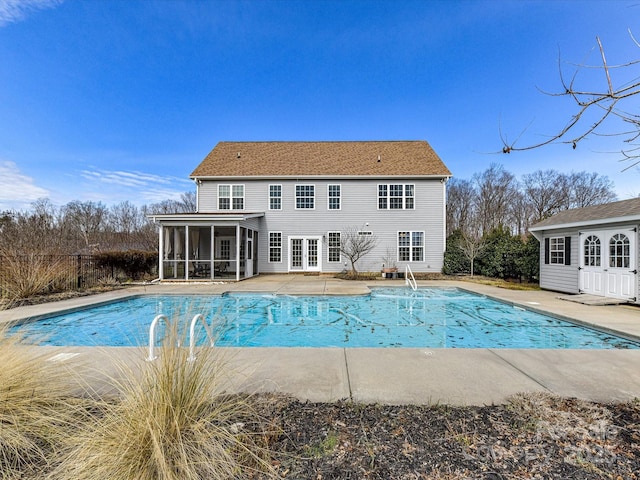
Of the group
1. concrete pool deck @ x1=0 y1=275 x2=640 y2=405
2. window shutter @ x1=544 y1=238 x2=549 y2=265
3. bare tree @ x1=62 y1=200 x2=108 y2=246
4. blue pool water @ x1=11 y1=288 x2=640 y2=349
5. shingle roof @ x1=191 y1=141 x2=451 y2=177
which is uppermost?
shingle roof @ x1=191 y1=141 x2=451 y2=177

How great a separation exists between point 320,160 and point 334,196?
278 centimetres

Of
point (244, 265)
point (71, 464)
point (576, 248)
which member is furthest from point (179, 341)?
point (244, 265)

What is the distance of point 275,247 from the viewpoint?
18625mm

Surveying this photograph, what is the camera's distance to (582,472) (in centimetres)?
197

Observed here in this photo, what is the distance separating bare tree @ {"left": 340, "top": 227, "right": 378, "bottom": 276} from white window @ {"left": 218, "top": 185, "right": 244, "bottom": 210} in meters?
6.67

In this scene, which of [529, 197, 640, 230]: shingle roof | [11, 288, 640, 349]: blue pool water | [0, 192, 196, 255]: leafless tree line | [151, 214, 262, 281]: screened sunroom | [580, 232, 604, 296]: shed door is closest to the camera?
[11, 288, 640, 349]: blue pool water

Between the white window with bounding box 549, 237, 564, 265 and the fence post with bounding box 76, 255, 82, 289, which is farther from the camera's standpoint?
the fence post with bounding box 76, 255, 82, 289

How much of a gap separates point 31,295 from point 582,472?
43.7 ft

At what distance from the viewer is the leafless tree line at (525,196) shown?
33594mm

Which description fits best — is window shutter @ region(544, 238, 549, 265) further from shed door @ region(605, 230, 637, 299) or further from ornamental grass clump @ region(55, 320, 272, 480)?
ornamental grass clump @ region(55, 320, 272, 480)

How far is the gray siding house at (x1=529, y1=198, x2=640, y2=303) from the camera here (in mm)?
8938

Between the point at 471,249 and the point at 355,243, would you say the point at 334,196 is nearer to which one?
the point at 355,243

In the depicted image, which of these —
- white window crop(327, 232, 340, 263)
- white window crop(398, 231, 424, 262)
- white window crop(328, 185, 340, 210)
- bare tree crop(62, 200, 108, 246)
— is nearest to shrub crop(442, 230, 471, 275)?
white window crop(398, 231, 424, 262)

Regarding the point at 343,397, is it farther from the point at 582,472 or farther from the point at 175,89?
the point at 175,89
